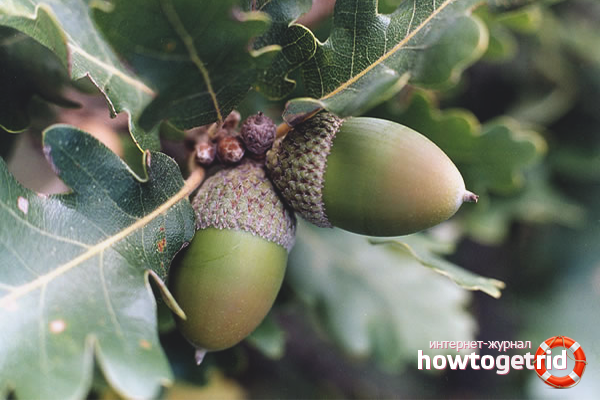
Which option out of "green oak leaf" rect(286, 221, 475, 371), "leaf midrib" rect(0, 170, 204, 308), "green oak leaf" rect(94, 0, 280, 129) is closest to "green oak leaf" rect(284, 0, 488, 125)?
"green oak leaf" rect(94, 0, 280, 129)

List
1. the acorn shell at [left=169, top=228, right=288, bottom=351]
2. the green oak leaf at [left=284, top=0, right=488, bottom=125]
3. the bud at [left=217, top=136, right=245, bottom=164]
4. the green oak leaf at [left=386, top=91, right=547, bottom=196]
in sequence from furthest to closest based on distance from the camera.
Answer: the green oak leaf at [left=386, top=91, right=547, bottom=196], the bud at [left=217, top=136, right=245, bottom=164], the acorn shell at [left=169, top=228, right=288, bottom=351], the green oak leaf at [left=284, top=0, right=488, bottom=125]

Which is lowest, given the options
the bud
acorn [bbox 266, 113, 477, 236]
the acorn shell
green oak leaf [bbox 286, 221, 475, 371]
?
green oak leaf [bbox 286, 221, 475, 371]

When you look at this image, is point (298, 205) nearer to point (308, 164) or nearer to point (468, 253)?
point (308, 164)

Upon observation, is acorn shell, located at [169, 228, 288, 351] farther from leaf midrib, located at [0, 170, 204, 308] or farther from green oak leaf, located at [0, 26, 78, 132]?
green oak leaf, located at [0, 26, 78, 132]

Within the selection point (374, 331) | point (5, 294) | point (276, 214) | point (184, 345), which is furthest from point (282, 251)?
point (374, 331)

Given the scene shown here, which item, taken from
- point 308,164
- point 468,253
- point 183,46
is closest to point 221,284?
point 308,164

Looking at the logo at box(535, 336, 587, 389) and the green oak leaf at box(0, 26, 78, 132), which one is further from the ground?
the green oak leaf at box(0, 26, 78, 132)
